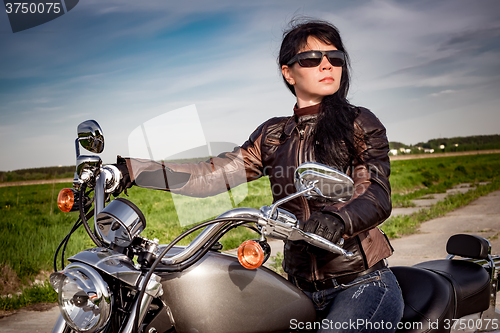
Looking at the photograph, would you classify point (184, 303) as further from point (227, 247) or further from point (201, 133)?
point (227, 247)

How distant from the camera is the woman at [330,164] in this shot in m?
1.78

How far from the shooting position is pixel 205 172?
2.25 meters

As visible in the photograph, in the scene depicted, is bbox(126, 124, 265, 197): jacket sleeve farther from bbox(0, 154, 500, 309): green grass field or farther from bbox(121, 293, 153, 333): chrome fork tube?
bbox(121, 293, 153, 333): chrome fork tube

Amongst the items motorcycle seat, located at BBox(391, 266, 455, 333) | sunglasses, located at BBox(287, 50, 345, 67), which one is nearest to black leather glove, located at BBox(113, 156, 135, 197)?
sunglasses, located at BBox(287, 50, 345, 67)

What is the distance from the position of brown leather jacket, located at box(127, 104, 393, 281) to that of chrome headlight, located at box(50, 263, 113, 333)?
1.89 feet

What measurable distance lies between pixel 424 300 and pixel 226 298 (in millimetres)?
989

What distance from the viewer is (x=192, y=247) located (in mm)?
1511

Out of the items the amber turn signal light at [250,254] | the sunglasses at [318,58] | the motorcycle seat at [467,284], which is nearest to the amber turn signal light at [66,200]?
the amber turn signal light at [250,254]

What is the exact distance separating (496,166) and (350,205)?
29079 millimetres

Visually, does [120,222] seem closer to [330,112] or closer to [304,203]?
[304,203]

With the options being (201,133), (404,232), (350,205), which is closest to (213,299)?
(350,205)

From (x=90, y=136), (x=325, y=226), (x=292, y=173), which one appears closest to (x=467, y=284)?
(x=292, y=173)

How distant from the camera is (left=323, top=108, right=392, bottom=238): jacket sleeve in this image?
5.45ft

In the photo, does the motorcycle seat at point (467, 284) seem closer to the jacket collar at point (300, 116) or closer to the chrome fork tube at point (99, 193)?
the jacket collar at point (300, 116)
